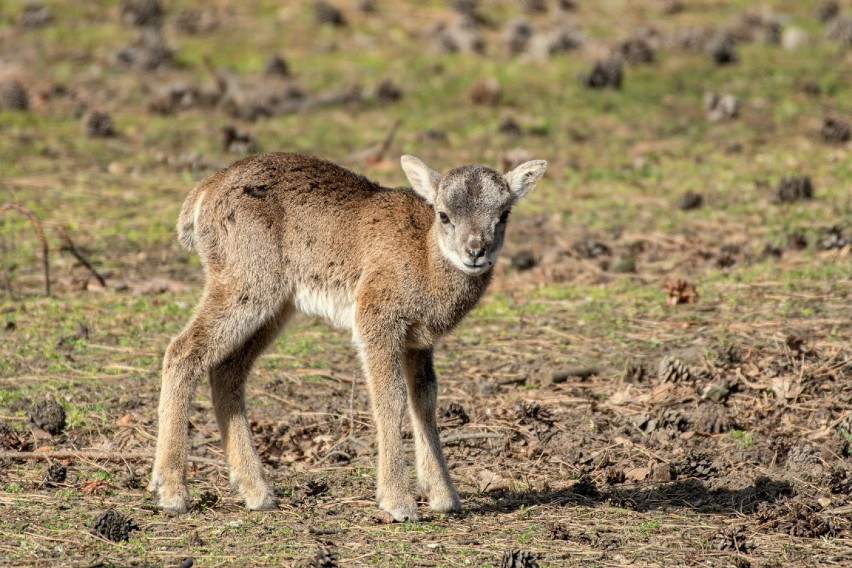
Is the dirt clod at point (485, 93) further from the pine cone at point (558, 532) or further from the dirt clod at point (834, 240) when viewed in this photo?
the pine cone at point (558, 532)

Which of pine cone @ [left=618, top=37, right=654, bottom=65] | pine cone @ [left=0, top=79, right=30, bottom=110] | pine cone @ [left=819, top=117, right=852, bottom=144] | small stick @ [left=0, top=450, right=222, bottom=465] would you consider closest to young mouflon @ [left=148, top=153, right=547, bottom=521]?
small stick @ [left=0, top=450, right=222, bottom=465]

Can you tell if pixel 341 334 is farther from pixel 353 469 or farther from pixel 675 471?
pixel 675 471

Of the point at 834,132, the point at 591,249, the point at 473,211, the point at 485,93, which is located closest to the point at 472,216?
the point at 473,211

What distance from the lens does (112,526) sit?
6434 millimetres

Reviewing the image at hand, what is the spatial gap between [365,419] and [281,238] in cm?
177

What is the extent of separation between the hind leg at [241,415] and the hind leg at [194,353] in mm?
222

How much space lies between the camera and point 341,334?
1046cm

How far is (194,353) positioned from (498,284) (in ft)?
16.1

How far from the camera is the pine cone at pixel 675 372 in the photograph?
9.07 meters

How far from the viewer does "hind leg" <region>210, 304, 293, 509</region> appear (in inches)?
290

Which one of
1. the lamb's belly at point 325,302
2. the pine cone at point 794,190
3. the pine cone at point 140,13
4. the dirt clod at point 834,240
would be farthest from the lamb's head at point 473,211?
the pine cone at point 140,13

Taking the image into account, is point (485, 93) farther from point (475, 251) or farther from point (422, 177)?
point (475, 251)

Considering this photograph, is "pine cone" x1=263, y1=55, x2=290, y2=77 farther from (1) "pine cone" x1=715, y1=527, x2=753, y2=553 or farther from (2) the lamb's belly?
(1) "pine cone" x1=715, y1=527, x2=753, y2=553

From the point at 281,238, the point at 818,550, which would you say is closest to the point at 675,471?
the point at 818,550
